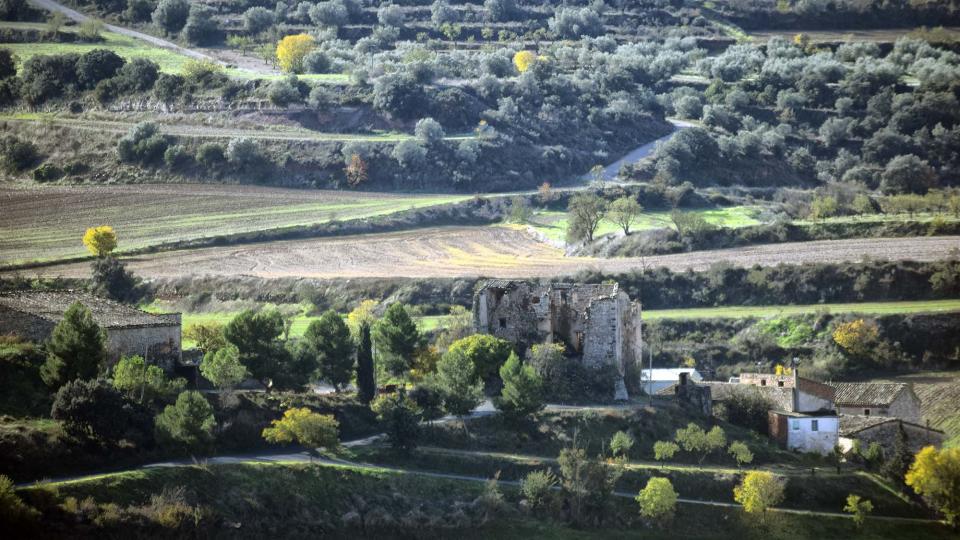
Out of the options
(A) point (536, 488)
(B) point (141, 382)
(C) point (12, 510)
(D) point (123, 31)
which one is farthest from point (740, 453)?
(D) point (123, 31)

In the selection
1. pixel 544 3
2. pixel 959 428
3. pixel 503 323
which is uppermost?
pixel 544 3

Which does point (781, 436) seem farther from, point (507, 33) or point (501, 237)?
point (507, 33)

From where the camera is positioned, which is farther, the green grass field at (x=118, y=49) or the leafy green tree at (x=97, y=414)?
the green grass field at (x=118, y=49)

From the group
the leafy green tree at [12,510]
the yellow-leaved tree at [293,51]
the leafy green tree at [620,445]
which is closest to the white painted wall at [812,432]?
the leafy green tree at [620,445]

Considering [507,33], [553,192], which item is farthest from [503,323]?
[507,33]

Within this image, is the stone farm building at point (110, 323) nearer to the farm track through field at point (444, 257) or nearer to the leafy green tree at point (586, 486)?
the leafy green tree at point (586, 486)

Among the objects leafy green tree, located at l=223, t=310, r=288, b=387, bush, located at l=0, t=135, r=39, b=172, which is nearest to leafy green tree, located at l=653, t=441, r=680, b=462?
leafy green tree, located at l=223, t=310, r=288, b=387
